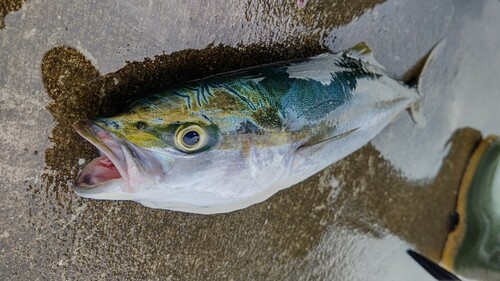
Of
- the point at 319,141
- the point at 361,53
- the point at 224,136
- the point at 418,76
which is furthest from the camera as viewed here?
the point at 418,76

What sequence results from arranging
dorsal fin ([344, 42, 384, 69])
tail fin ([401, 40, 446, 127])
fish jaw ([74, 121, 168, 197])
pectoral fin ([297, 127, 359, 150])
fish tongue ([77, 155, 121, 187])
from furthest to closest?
tail fin ([401, 40, 446, 127]), dorsal fin ([344, 42, 384, 69]), pectoral fin ([297, 127, 359, 150]), fish tongue ([77, 155, 121, 187]), fish jaw ([74, 121, 168, 197])

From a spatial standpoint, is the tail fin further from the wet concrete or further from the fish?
the fish

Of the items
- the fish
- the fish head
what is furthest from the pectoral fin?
the fish head

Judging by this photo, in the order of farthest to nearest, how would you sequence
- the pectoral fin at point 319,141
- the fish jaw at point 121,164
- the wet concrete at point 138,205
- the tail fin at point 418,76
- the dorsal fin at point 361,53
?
the tail fin at point 418,76, the dorsal fin at point 361,53, the pectoral fin at point 319,141, the wet concrete at point 138,205, the fish jaw at point 121,164

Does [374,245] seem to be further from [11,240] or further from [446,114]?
[11,240]

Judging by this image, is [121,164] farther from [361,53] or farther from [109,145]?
[361,53]

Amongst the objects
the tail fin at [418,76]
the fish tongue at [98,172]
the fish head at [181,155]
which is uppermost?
the tail fin at [418,76]

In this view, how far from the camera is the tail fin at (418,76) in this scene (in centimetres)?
391

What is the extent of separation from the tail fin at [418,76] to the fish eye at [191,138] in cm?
200

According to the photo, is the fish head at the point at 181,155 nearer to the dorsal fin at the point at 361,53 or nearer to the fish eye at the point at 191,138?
the fish eye at the point at 191,138

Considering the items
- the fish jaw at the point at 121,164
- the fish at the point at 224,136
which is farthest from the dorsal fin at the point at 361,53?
the fish jaw at the point at 121,164

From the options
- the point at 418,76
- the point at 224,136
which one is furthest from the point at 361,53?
the point at 224,136

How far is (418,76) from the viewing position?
12.9 ft

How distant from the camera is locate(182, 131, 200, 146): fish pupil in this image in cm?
239
